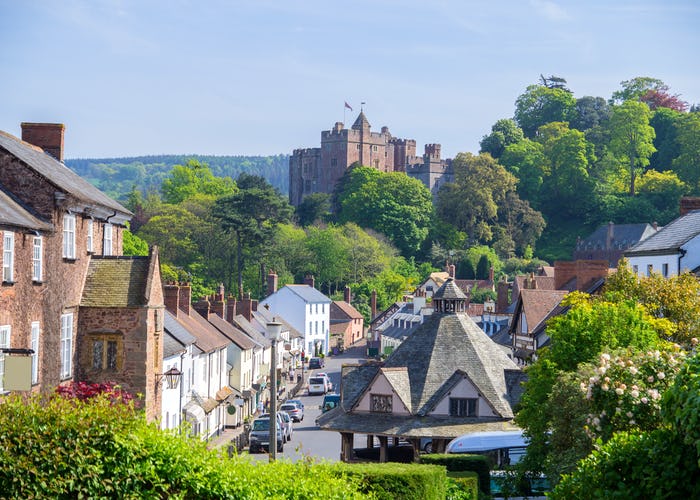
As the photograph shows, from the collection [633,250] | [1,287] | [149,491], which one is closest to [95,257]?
[1,287]

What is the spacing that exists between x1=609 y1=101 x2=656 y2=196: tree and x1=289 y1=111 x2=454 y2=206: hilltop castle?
31.9m

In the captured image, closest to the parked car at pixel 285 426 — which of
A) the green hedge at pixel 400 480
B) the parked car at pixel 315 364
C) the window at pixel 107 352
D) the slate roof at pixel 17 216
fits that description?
the window at pixel 107 352

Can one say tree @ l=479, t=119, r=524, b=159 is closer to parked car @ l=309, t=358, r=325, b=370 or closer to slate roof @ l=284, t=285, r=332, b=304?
slate roof @ l=284, t=285, r=332, b=304

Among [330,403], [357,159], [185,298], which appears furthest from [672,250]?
[357,159]

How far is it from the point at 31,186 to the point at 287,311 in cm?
9380

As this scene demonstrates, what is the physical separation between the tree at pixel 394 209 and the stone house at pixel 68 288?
126249 millimetres

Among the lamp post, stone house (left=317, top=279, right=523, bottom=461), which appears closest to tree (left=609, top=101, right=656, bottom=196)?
stone house (left=317, top=279, right=523, bottom=461)

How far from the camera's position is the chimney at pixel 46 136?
125 feet

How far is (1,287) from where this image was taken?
2772 cm

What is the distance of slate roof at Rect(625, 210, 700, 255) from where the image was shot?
5422 centimetres

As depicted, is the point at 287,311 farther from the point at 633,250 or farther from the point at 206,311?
the point at 633,250

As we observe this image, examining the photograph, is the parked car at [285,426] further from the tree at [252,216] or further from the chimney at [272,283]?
the chimney at [272,283]

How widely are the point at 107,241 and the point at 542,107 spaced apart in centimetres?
16506

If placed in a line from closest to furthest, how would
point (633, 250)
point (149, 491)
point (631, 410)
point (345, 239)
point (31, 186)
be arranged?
point (149, 491), point (631, 410), point (31, 186), point (633, 250), point (345, 239)
